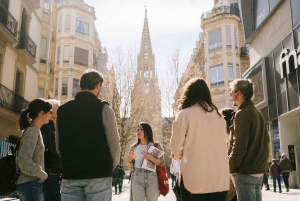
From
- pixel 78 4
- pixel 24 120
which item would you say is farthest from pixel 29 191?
pixel 78 4

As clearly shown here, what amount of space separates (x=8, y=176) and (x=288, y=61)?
53.9ft

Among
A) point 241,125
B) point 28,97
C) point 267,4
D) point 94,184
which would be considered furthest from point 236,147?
point 28,97

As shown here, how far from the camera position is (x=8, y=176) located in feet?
13.0

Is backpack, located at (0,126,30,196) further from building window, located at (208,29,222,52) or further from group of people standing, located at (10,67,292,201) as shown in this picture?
building window, located at (208,29,222,52)

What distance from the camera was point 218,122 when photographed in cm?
340

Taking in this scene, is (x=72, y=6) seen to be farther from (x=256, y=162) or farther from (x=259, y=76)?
(x=256, y=162)

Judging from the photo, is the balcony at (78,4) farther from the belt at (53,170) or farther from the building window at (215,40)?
the belt at (53,170)

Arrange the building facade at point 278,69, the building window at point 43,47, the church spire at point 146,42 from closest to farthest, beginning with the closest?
the building facade at point 278,69 → the building window at point 43,47 → the church spire at point 146,42

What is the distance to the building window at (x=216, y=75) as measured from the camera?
3512 centimetres

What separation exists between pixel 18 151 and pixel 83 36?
3652cm

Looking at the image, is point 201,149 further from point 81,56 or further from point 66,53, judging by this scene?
point 81,56

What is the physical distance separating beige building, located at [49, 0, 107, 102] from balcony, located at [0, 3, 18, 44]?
1825 cm

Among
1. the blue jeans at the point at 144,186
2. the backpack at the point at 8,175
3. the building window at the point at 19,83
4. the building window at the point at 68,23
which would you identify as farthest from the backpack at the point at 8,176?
the building window at the point at 68,23

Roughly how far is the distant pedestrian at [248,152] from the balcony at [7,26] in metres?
15.2
